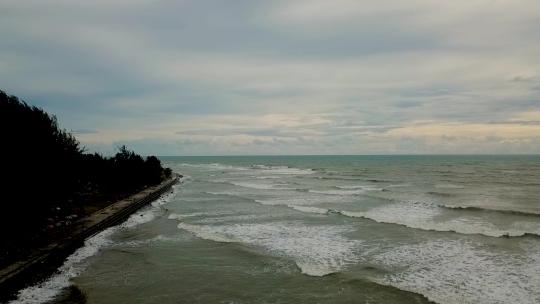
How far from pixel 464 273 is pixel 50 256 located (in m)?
12.2

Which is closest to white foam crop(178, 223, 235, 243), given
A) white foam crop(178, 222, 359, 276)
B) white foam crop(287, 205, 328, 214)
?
white foam crop(178, 222, 359, 276)

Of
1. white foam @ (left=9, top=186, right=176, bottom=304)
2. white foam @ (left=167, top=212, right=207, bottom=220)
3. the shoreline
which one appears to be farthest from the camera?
white foam @ (left=167, top=212, right=207, bottom=220)

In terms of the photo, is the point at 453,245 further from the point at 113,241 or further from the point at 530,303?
the point at 113,241

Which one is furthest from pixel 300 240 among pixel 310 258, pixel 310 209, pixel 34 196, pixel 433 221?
pixel 310 209

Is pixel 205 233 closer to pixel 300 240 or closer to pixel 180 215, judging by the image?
pixel 300 240

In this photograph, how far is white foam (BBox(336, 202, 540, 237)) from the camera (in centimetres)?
2110

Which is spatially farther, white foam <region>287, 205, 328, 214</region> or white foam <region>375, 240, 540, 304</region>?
white foam <region>287, 205, 328, 214</region>

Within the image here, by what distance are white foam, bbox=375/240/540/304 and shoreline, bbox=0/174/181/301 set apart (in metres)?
9.44

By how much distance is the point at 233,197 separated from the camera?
37.1m

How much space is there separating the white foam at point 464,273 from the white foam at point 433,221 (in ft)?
10.5

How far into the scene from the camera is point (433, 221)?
23.9m

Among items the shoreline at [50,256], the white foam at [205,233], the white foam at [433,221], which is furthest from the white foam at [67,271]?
the white foam at [433,221]

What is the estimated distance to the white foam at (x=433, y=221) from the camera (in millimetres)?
21103

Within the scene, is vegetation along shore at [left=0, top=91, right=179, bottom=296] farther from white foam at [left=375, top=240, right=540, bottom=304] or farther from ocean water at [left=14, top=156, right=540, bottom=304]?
white foam at [left=375, top=240, right=540, bottom=304]
